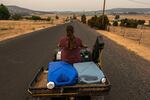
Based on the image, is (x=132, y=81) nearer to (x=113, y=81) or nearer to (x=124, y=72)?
(x=113, y=81)

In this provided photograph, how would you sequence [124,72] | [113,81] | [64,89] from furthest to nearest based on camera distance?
[124,72] → [113,81] → [64,89]

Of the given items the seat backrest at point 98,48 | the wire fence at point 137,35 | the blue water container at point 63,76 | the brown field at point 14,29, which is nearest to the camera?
the blue water container at point 63,76

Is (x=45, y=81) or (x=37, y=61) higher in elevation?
(x=45, y=81)

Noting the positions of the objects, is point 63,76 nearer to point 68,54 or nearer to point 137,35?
point 68,54

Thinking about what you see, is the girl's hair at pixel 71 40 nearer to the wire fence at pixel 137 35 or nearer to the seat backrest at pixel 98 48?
the seat backrest at pixel 98 48

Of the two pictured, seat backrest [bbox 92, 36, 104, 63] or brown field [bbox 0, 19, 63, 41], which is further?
brown field [bbox 0, 19, 63, 41]

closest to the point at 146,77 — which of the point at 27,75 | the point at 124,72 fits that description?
the point at 124,72

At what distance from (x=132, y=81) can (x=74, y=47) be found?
11.7 ft

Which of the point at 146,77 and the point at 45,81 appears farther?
the point at 146,77

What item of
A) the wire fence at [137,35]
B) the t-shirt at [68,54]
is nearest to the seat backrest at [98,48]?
the t-shirt at [68,54]

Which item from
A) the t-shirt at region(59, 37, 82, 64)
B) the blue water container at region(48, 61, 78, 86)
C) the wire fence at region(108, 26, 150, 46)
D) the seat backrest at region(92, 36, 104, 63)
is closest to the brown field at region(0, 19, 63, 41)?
the wire fence at region(108, 26, 150, 46)

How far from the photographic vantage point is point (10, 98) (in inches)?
300

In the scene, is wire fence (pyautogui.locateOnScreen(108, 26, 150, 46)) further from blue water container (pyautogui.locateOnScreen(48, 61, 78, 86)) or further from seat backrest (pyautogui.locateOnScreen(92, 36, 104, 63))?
blue water container (pyautogui.locateOnScreen(48, 61, 78, 86))

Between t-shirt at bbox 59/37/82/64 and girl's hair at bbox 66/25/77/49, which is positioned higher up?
girl's hair at bbox 66/25/77/49
